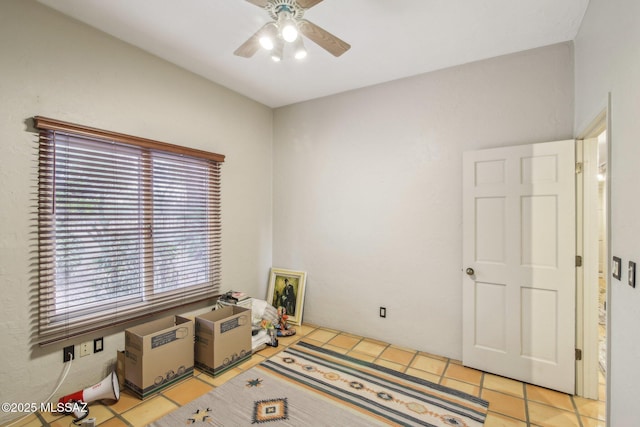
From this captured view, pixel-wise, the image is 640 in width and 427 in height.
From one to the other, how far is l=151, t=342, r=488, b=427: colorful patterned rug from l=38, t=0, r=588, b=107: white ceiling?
2.80 meters

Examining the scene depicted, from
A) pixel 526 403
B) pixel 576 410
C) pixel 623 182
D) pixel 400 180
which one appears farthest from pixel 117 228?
pixel 576 410

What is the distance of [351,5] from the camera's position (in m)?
2.06

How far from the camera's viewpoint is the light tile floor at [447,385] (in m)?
2.01

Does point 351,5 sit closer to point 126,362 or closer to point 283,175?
point 283,175

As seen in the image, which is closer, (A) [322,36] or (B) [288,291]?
(A) [322,36]

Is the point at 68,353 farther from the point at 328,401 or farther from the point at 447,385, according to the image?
the point at 447,385

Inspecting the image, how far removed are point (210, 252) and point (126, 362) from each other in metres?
1.21

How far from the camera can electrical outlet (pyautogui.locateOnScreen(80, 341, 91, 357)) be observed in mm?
2259

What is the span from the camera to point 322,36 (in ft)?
6.24

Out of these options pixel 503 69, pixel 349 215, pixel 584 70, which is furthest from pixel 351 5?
pixel 349 215

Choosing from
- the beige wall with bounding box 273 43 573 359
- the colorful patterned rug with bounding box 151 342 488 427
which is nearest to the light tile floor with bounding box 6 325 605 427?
the colorful patterned rug with bounding box 151 342 488 427

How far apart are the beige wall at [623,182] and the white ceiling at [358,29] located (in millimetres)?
615

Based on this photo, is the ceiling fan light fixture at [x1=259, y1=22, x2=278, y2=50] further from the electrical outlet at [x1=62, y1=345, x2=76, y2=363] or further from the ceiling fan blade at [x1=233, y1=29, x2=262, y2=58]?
the electrical outlet at [x1=62, y1=345, x2=76, y2=363]

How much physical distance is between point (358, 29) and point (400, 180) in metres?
1.45
